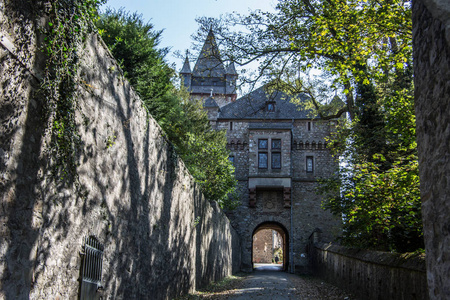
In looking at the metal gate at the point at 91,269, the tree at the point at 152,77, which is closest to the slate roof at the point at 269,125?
the tree at the point at 152,77

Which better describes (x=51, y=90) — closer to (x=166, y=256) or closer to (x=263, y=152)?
(x=166, y=256)

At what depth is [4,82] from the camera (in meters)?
3.04

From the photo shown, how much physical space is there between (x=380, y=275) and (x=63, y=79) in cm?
659

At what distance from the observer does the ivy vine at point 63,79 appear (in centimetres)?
363

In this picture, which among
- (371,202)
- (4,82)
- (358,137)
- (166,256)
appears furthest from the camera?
(358,137)

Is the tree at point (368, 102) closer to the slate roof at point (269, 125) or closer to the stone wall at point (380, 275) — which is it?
the stone wall at point (380, 275)

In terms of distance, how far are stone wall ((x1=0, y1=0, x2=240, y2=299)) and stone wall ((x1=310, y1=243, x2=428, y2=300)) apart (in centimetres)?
380

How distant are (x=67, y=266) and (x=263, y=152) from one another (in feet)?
81.2

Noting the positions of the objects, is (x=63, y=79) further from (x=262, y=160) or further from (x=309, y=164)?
(x=309, y=164)

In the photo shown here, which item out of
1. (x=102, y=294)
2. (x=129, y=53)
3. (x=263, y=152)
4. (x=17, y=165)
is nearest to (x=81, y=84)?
(x=17, y=165)

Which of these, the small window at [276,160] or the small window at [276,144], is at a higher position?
the small window at [276,144]

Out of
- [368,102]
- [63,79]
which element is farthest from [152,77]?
[63,79]

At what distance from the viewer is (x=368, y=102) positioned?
1413 cm

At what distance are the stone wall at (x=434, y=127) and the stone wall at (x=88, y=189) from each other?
3.04 m
